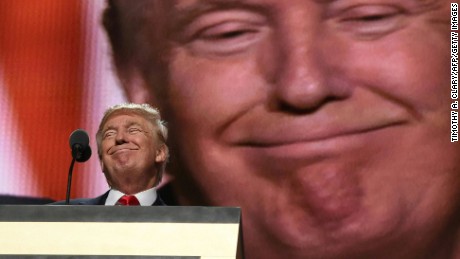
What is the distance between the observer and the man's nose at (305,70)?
2166 millimetres

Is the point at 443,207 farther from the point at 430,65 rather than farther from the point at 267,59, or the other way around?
the point at 267,59

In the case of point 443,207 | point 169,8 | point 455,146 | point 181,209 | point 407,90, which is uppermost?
point 169,8

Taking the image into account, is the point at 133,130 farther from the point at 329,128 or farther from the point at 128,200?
the point at 329,128

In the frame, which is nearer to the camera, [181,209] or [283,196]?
[181,209]

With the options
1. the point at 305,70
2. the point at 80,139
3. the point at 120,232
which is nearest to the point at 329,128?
the point at 305,70

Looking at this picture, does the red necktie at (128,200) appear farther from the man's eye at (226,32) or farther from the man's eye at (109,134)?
the man's eye at (226,32)

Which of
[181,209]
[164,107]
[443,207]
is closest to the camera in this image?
[181,209]

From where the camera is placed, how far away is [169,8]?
2.35m

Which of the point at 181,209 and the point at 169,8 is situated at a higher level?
the point at 169,8

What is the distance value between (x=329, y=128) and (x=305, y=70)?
0.17 metres

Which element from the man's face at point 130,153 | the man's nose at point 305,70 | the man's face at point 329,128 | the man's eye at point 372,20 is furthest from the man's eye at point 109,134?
the man's eye at point 372,20

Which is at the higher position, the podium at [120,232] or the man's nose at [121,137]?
the man's nose at [121,137]

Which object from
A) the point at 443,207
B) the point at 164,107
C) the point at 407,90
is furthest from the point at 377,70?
the point at 164,107

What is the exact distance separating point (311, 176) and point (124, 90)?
609 mm
